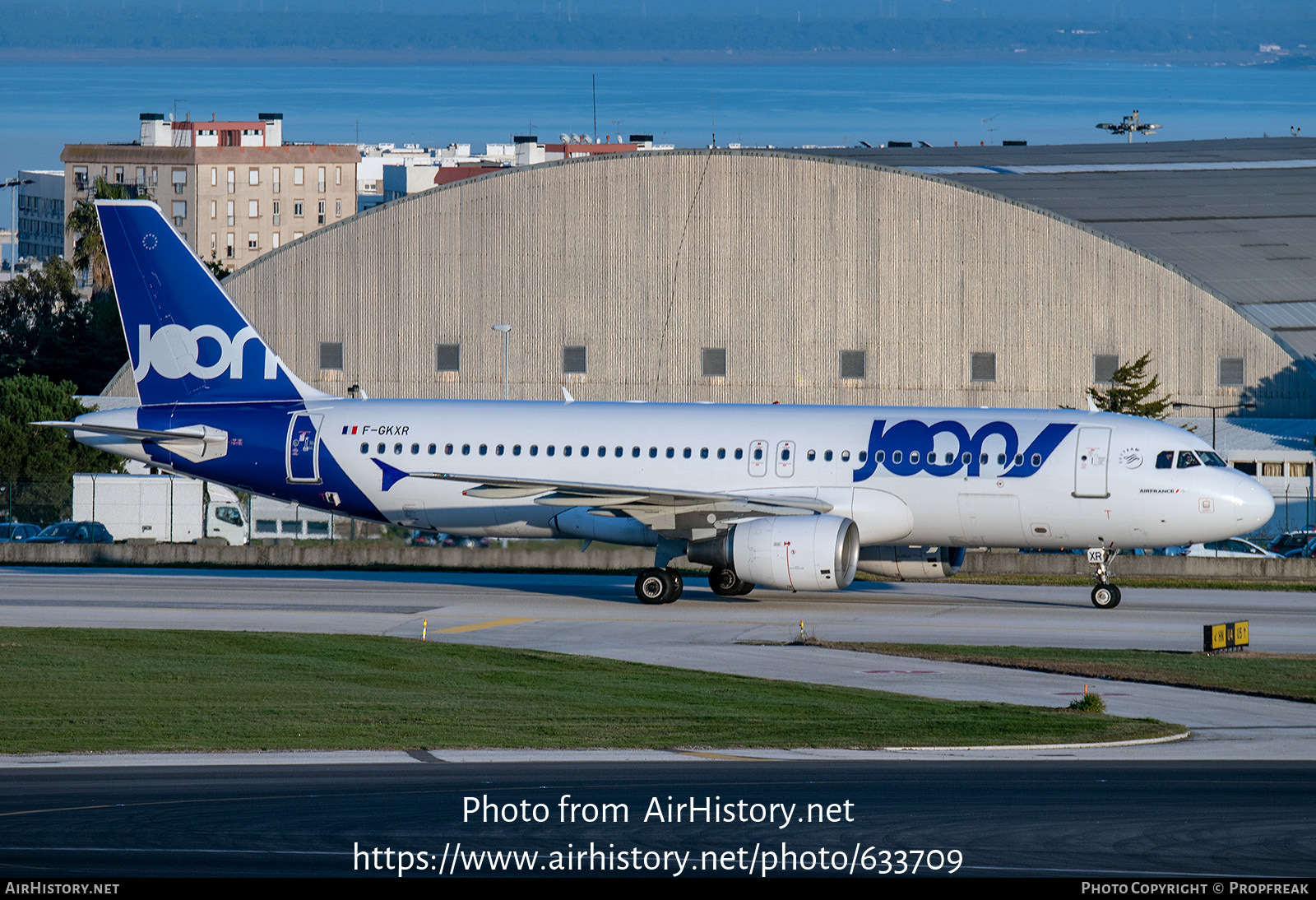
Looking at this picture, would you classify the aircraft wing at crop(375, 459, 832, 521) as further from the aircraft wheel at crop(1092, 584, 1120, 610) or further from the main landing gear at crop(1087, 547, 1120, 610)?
the aircraft wheel at crop(1092, 584, 1120, 610)

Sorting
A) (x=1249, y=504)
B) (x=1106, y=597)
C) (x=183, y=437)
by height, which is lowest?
(x=1106, y=597)

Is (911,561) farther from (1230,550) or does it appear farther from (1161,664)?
(1230,550)

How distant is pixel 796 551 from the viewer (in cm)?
3469

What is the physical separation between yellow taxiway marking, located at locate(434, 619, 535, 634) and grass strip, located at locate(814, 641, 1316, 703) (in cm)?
674

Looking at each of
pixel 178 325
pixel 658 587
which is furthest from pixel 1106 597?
pixel 178 325

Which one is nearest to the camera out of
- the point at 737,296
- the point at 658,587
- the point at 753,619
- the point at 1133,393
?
the point at 753,619

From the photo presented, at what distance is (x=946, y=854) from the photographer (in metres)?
14.7

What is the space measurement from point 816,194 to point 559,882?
53166 millimetres

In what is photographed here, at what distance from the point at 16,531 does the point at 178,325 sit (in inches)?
563

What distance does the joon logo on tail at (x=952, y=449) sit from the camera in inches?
1437

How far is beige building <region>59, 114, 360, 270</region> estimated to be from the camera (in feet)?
584

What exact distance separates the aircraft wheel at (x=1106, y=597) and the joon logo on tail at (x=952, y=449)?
3.44m

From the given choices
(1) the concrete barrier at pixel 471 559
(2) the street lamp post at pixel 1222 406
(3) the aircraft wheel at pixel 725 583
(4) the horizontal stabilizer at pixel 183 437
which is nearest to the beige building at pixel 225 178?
(2) the street lamp post at pixel 1222 406

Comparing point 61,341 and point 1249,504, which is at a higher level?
point 61,341
